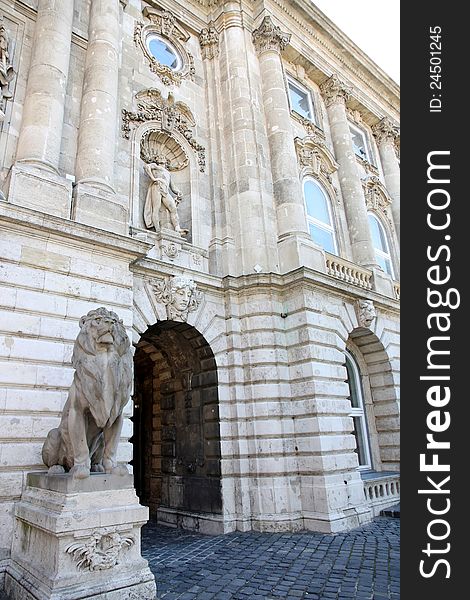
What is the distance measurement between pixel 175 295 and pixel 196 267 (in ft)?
4.97

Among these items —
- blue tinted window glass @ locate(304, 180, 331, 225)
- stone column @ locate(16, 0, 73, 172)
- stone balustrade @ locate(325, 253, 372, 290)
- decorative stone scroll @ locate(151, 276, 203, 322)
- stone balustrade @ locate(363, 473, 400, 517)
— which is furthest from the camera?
blue tinted window glass @ locate(304, 180, 331, 225)

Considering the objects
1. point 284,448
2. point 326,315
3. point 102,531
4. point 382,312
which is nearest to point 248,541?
point 284,448

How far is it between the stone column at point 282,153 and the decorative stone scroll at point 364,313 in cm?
158

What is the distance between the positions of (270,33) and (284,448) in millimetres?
Answer: 12700

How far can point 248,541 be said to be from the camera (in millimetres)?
8164

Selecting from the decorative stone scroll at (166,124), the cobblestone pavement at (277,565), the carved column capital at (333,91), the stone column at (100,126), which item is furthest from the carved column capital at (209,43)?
the cobblestone pavement at (277,565)

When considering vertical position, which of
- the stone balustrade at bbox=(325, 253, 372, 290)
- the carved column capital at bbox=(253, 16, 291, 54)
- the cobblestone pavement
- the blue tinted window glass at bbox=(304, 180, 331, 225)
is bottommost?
the cobblestone pavement

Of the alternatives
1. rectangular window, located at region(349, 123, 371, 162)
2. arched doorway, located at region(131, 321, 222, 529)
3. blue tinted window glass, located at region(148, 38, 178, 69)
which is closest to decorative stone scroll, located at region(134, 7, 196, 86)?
blue tinted window glass, located at region(148, 38, 178, 69)

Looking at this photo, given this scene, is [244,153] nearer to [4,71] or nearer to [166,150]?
[166,150]

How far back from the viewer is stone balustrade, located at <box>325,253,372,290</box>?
12.4 meters

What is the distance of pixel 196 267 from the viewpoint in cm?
1102

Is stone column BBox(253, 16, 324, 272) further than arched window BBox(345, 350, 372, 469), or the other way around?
arched window BBox(345, 350, 372, 469)

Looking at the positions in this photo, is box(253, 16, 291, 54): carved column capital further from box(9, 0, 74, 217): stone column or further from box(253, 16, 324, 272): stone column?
box(9, 0, 74, 217): stone column

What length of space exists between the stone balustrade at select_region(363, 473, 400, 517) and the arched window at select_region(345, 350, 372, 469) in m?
1.18
